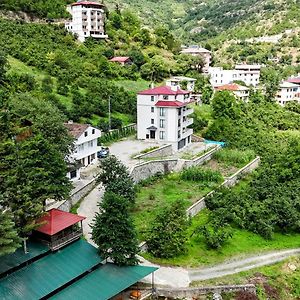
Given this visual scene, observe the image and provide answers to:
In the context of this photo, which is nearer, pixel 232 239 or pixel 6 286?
pixel 6 286

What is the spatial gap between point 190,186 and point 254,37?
362ft

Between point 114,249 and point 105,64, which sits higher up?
point 105,64

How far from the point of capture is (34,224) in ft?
75.3

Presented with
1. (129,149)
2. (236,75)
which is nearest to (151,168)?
(129,149)

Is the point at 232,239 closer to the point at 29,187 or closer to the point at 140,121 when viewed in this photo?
the point at 29,187

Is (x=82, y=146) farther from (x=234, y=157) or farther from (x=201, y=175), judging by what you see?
(x=234, y=157)

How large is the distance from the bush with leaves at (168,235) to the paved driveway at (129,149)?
1082 centimetres

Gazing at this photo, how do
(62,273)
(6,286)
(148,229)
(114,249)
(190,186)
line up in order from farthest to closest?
(190,186) < (148,229) < (114,249) < (62,273) < (6,286)

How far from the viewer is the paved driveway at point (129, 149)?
1645 inches

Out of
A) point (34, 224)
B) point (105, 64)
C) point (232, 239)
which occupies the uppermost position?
point (105, 64)

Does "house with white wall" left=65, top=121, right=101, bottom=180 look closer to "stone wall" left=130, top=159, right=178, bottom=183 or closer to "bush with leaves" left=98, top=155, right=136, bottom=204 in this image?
"bush with leaves" left=98, top=155, right=136, bottom=204

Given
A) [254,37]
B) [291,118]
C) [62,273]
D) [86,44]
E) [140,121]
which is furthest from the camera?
[254,37]

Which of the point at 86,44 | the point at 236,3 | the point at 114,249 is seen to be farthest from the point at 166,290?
the point at 236,3

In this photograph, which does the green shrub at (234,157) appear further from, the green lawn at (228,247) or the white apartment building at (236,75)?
the white apartment building at (236,75)
